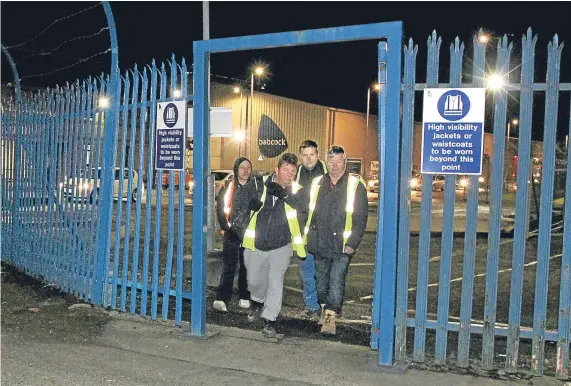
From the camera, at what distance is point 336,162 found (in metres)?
6.14

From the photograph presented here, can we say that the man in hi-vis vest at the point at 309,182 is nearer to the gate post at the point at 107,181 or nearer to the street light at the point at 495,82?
the gate post at the point at 107,181

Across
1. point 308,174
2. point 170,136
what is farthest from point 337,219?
point 170,136

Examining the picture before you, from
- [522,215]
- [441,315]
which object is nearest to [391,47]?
[522,215]

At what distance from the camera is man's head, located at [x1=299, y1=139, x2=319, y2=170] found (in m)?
6.75

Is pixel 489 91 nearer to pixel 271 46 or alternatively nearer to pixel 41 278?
pixel 271 46

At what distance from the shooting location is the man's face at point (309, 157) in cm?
675

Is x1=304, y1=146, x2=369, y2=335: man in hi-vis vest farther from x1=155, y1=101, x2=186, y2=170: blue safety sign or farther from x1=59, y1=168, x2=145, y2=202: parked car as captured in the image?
x1=59, y1=168, x2=145, y2=202: parked car

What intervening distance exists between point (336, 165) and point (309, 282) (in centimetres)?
147

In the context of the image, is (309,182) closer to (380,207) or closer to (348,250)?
(348,250)

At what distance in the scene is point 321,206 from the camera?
6254 mm

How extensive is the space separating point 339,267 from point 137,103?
2690mm

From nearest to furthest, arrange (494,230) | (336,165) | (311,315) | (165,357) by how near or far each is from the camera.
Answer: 1. (494,230)
2. (165,357)
3. (336,165)
4. (311,315)

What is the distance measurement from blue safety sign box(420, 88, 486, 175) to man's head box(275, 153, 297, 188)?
161cm

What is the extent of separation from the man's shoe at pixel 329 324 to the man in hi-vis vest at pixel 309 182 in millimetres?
667
